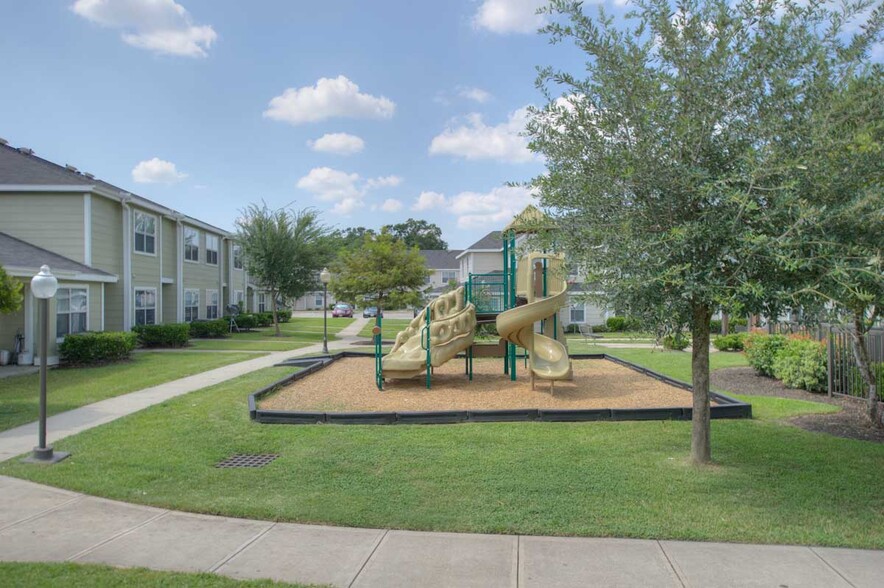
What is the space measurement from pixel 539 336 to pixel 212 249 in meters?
23.0

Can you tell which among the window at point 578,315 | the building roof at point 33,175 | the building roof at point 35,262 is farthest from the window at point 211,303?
the window at point 578,315

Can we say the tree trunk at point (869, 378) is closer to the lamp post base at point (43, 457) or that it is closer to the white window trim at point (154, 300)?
the lamp post base at point (43, 457)

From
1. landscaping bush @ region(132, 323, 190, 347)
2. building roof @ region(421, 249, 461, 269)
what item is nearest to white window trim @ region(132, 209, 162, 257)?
landscaping bush @ region(132, 323, 190, 347)

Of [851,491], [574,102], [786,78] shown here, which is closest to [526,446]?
[851,491]

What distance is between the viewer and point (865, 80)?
502 centimetres

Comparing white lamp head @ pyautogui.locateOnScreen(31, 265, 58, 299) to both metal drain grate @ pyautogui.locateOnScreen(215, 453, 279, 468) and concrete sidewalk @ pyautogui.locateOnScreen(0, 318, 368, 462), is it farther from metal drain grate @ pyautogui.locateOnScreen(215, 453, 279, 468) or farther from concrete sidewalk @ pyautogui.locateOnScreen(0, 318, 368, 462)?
metal drain grate @ pyautogui.locateOnScreen(215, 453, 279, 468)

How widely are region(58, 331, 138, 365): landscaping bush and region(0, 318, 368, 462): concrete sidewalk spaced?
10.8 feet

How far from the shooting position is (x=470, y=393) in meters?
10.6

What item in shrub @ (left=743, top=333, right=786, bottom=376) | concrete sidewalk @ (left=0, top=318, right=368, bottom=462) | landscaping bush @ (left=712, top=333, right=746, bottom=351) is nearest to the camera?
concrete sidewalk @ (left=0, top=318, right=368, bottom=462)

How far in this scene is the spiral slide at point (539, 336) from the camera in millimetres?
10070

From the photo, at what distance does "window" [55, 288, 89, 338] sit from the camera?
637 inches

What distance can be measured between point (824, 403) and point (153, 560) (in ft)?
35.0

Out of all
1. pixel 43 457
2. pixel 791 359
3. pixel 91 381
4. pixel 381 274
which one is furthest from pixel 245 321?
pixel 791 359

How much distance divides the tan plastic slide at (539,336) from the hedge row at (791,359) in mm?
5120
